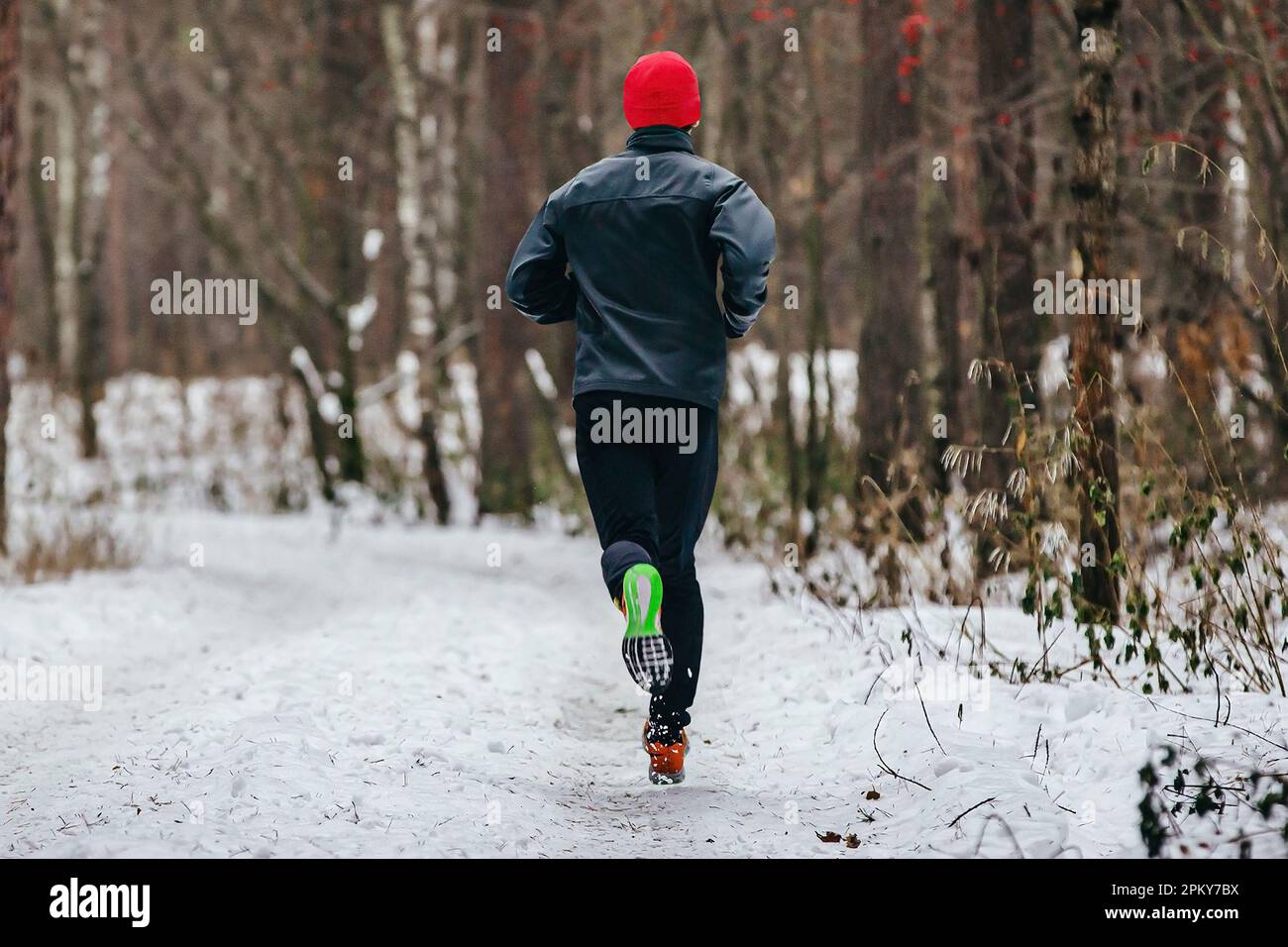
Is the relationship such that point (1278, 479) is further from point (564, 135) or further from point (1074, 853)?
point (1074, 853)

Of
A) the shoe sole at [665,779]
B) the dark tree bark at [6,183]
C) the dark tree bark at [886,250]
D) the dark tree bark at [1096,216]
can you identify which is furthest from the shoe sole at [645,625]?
the dark tree bark at [6,183]

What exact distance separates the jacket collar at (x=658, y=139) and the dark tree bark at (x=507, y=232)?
8.18m

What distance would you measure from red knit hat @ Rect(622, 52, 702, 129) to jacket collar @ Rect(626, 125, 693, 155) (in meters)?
0.02

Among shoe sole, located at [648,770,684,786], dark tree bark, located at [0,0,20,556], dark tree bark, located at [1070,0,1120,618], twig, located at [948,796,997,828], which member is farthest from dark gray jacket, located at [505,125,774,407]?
dark tree bark, located at [0,0,20,556]

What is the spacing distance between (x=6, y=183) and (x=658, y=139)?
6730mm

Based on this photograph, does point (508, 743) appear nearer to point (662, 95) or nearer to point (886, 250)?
point (662, 95)

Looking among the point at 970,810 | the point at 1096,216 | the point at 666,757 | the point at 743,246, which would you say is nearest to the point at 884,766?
the point at 970,810

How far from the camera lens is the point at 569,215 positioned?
16.0ft

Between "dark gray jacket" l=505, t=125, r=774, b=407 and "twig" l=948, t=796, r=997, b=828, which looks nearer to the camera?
"twig" l=948, t=796, r=997, b=828

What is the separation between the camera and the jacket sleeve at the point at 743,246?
4.61 meters

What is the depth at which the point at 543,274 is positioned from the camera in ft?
16.2

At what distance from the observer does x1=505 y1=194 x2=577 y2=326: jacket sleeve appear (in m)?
4.91

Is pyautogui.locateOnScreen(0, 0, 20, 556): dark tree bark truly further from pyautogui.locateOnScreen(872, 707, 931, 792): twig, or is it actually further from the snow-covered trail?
pyautogui.locateOnScreen(872, 707, 931, 792): twig

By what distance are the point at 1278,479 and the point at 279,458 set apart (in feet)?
32.7
